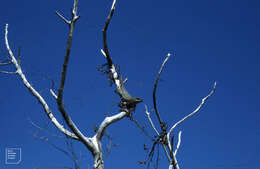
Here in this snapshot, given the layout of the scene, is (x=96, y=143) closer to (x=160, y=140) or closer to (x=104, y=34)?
(x=160, y=140)

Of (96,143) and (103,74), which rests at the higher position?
(103,74)

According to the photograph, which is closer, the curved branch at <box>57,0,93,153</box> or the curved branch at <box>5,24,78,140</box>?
the curved branch at <box>57,0,93,153</box>

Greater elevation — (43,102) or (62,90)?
(43,102)

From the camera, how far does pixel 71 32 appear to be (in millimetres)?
1283

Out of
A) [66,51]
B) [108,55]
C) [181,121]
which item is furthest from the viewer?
[108,55]

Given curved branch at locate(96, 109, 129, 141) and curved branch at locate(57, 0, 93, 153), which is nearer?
curved branch at locate(57, 0, 93, 153)

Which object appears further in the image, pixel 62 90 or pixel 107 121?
pixel 107 121

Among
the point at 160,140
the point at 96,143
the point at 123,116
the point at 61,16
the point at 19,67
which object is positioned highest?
the point at 19,67

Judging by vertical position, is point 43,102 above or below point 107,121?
above

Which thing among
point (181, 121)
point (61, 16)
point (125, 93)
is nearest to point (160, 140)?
point (181, 121)

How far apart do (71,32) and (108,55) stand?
458 mm

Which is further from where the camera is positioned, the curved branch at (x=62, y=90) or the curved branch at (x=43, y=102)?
the curved branch at (x=43, y=102)

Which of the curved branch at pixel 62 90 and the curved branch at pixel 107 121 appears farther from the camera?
the curved branch at pixel 107 121

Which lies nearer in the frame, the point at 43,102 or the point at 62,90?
the point at 62,90
